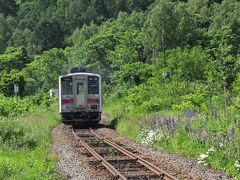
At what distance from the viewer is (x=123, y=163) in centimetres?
1091

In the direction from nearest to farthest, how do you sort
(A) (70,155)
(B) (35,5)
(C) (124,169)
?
(C) (124,169), (A) (70,155), (B) (35,5)

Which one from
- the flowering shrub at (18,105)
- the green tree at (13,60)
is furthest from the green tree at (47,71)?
the flowering shrub at (18,105)

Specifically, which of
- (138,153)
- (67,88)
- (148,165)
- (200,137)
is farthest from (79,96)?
(148,165)

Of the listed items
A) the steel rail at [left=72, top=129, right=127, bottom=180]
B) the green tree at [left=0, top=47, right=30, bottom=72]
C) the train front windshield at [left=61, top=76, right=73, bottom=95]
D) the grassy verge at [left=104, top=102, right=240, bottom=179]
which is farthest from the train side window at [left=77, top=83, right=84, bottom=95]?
the green tree at [left=0, top=47, right=30, bottom=72]

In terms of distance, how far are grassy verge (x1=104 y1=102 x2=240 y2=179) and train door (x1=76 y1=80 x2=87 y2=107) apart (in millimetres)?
5546

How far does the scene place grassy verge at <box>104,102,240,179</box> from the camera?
9.62m

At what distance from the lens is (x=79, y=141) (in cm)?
1559

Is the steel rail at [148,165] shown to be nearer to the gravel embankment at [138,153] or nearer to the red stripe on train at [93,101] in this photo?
the gravel embankment at [138,153]

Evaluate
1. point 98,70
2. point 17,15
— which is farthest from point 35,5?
point 98,70

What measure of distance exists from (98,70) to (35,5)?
75.3m

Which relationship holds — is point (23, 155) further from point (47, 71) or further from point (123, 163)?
point (47, 71)

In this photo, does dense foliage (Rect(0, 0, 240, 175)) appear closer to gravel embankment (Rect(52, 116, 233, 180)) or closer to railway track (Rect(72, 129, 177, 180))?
gravel embankment (Rect(52, 116, 233, 180))

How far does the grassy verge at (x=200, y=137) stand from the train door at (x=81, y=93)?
18.2 ft

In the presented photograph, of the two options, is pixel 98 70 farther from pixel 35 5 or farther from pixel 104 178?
pixel 35 5
